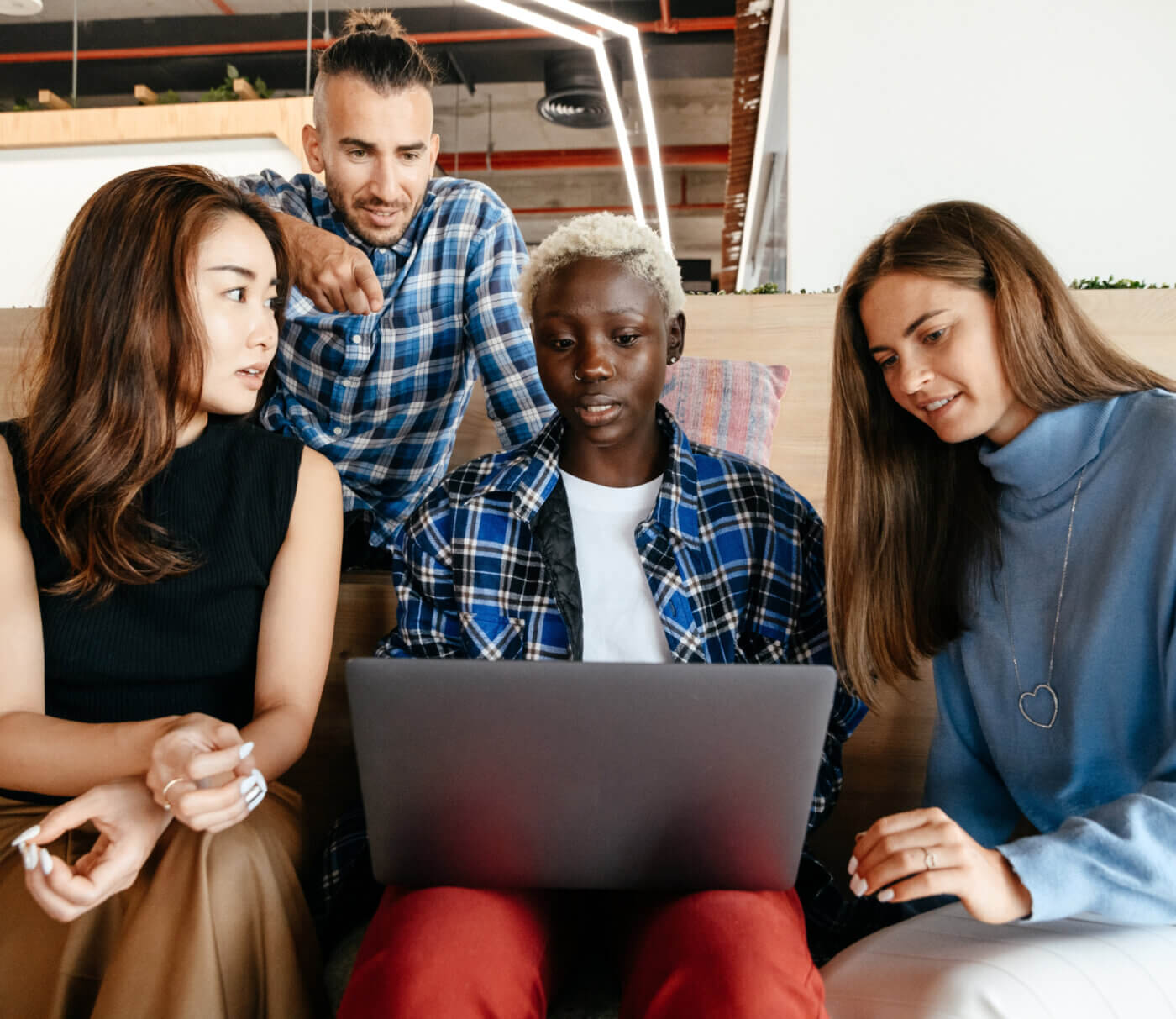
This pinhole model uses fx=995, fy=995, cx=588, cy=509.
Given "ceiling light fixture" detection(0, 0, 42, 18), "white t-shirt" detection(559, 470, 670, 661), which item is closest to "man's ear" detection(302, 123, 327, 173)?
"white t-shirt" detection(559, 470, 670, 661)

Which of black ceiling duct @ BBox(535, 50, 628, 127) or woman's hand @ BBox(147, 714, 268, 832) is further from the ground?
black ceiling duct @ BBox(535, 50, 628, 127)

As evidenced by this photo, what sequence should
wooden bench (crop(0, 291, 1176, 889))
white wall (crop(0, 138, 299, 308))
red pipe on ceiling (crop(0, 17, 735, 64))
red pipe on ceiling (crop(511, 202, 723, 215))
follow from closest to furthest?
wooden bench (crop(0, 291, 1176, 889))
white wall (crop(0, 138, 299, 308))
red pipe on ceiling (crop(0, 17, 735, 64))
red pipe on ceiling (crop(511, 202, 723, 215))

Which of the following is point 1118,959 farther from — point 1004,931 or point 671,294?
point 671,294

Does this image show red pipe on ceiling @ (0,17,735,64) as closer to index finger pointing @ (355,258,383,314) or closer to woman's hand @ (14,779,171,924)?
index finger pointing @ (355,258,383,314)

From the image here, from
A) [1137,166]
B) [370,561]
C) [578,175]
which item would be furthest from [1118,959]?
[578,175]

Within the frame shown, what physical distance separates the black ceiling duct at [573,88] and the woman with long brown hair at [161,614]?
4644 millimetres

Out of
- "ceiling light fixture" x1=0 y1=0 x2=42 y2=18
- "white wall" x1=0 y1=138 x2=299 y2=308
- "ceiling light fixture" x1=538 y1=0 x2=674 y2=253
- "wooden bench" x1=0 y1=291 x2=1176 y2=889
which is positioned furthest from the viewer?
"white wall" x1=0 y1=138 x2=299 y2=308

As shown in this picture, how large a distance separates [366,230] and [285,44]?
4608 mm

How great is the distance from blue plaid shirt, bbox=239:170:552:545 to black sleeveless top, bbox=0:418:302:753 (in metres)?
0.53

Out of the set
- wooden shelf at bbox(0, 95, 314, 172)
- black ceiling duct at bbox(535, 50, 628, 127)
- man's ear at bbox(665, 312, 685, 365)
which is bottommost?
man's ear at bbox(665, 312, 685, 365)

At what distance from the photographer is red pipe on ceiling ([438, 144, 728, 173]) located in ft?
25.2

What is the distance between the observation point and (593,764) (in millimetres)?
811

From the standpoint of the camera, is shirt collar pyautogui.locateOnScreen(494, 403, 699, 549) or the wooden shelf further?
the wooden shelf

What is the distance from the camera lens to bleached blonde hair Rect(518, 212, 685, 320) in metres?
1.35
